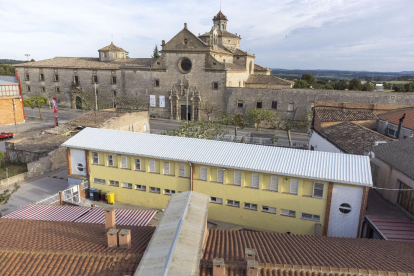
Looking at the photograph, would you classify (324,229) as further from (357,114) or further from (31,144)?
(31,144)

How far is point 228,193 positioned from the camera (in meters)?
15.9

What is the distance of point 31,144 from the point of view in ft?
93.5

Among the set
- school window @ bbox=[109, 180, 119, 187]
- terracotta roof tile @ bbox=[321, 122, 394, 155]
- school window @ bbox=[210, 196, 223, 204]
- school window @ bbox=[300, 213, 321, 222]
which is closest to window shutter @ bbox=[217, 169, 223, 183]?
school window @ bbox=[210, 196, 223, 204]

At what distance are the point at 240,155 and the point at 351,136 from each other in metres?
11.3

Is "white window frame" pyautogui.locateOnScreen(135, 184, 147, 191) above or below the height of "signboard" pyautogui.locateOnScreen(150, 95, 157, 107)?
below

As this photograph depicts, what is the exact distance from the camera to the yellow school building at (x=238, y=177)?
45.9ft

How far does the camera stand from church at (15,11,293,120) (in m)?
46.6

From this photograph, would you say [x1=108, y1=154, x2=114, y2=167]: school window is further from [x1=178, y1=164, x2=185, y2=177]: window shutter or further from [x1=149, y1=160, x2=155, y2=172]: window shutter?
[x1=178, y1=164, x2=185, y2=177]: window shutter

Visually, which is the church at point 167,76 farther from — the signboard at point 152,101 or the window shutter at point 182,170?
the window shutter at point 182,170

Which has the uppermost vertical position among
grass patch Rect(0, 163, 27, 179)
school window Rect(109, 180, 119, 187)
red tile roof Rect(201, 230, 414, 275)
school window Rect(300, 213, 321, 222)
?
red tile roof Rect(201, 230, 414, 275)

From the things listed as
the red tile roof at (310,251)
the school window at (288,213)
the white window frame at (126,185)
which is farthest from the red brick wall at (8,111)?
the red tile roof at (310,251)

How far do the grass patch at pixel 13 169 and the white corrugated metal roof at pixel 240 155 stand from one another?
9.36 meters

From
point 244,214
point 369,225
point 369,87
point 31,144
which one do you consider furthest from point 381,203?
point 369,87

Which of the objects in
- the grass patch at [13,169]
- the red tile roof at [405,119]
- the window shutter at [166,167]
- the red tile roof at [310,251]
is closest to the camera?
the red tile roof at [310,251]
